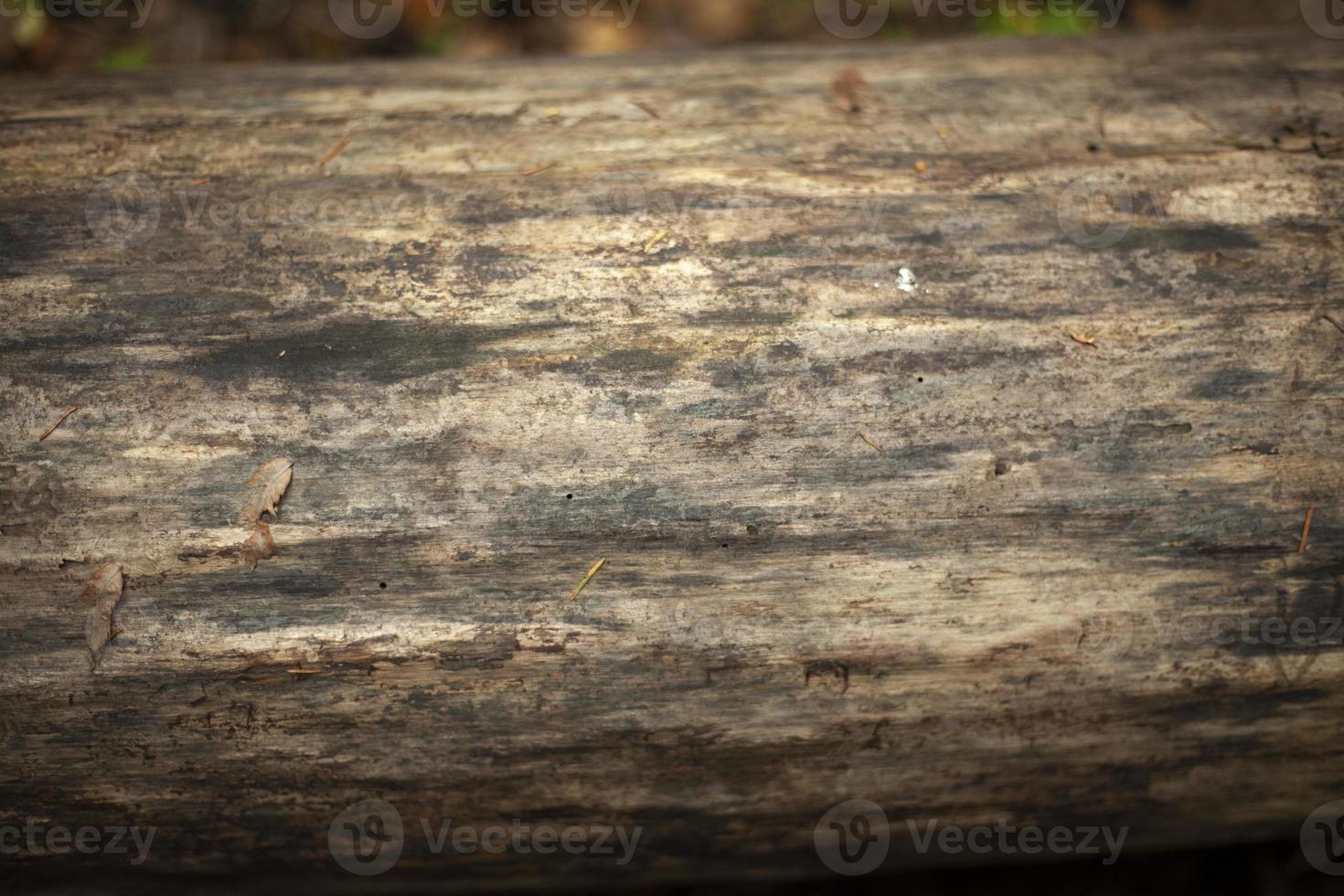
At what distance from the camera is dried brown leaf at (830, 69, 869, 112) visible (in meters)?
2.11

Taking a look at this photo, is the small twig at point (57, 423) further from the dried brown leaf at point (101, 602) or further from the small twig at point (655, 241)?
the small twig at point (655, 241)

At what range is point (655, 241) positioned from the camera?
1.85m

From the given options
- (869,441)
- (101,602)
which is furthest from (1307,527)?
(101,602)

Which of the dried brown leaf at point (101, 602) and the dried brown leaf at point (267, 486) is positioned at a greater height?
the dried brown leaf at point (267, 486)

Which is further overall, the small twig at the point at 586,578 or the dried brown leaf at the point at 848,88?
the dried brown leaf at the point at 848,88

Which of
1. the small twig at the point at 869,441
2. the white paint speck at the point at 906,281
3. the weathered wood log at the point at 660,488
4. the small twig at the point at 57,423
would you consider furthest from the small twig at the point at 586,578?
the small twig at the point at 57,423

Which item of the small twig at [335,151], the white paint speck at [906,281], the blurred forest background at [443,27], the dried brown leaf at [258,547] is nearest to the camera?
the dried brown leaf at [258,547]

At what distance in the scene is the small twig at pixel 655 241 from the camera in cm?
184

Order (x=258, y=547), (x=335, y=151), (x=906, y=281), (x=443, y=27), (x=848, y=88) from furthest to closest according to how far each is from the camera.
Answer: (x=443, y=27)
(x=848, y=88)
(x=335, y=151)
(x=906, y=281)
(x=258, y=547)

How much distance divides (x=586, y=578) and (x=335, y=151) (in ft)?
4.09

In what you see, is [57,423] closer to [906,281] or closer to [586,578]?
[586,578]

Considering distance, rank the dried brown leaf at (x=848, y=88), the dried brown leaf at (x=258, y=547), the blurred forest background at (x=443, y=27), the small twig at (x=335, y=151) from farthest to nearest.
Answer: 1. the blurred forest background at (x=443, y=27)
2. the dried brown leaf at (x=848, y=88)
3. the small twig at (x=335, y=151)
4. the dried brown leaf at (x=258, y=547)

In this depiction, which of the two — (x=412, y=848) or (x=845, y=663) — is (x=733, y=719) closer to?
(x=845, y=663)

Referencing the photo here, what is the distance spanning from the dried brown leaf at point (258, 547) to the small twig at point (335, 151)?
920 mm
